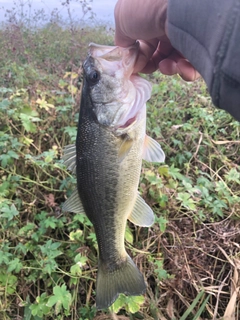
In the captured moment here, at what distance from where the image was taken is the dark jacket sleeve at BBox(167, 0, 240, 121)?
2.49 ft

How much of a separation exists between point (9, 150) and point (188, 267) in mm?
1444

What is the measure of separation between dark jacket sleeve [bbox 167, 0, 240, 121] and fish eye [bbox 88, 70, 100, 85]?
41 cm

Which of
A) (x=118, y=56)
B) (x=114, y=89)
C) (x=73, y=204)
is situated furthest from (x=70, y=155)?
(x=118, y=56)

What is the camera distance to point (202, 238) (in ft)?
7.90

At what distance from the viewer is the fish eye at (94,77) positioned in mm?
1360

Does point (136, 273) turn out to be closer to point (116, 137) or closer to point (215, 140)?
point (116, 137)

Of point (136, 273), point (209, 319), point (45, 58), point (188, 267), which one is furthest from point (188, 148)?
point (45, 58)

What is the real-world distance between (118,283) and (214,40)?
1.14 metres

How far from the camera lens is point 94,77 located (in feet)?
4.48

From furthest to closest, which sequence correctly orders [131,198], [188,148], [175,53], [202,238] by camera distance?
1. [188,148]
2. [202,238]
3. [175,53]
4. [131,198]

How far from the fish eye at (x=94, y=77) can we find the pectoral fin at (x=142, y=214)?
525mm

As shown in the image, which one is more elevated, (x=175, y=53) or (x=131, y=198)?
(x=175, y=53)

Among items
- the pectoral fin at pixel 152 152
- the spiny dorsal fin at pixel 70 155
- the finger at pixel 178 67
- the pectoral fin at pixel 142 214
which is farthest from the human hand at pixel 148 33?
the pectoral fin at pixel 142 214

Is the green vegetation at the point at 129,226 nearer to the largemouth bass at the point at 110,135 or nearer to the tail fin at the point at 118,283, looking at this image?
the tail fin at the point at 118,283
